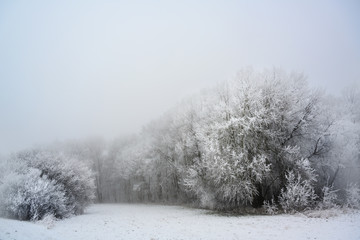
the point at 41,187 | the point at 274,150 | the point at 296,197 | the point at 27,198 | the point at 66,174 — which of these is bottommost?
the point at 296,197

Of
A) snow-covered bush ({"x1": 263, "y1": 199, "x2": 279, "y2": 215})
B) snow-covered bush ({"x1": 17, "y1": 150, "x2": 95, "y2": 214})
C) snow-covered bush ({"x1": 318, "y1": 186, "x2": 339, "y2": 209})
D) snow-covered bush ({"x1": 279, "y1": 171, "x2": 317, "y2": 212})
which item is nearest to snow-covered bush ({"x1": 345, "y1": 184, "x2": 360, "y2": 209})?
snow-covered bush ({"x1": 318, "y1": 186, "x2": 339, "y2": 209})

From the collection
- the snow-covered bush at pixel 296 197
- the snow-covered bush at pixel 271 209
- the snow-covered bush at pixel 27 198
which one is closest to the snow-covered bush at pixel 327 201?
the snow-covered bush at pixel 296 197

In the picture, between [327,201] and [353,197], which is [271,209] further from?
[353,197]

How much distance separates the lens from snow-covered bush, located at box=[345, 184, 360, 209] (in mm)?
20953

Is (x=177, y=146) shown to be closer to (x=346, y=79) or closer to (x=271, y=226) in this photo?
(x=271, y=226)

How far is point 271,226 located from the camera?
14133 millimetres

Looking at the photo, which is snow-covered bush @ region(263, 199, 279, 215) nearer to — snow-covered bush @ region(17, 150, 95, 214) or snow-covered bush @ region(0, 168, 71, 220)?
snow-covered bush @ region(0, 168, 71, 220)

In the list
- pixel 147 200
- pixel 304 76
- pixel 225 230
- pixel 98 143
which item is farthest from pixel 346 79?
pixel 98 143

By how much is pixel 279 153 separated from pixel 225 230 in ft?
39.5

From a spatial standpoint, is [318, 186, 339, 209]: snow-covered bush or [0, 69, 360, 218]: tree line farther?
[0, 69, 360, 218]: tree line

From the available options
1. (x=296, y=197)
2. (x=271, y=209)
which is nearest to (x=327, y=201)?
(x=296, y=197)

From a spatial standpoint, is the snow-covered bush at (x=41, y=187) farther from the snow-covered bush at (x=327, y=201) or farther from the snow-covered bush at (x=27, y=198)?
the snow-covered bush at (x=327, y=201)

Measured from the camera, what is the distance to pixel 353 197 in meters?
21.0

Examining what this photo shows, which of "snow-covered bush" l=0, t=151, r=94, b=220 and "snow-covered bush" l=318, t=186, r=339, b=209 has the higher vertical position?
"snow-covered bush" l=0, t=151, r=94, b=220
